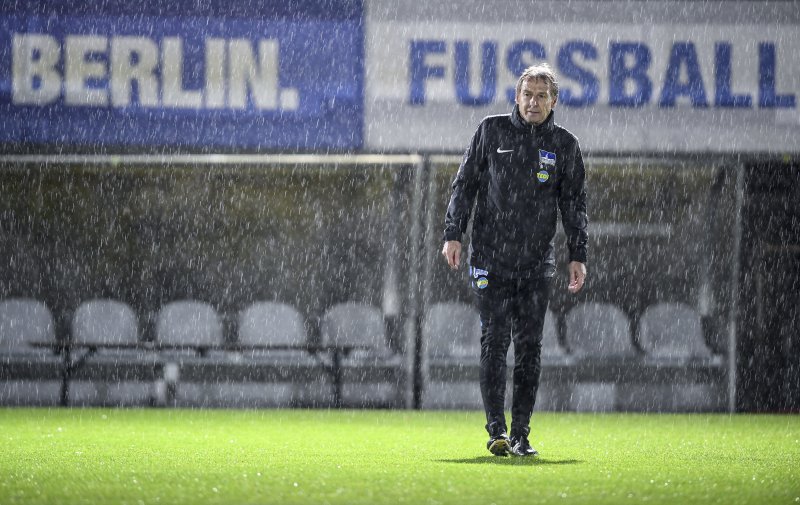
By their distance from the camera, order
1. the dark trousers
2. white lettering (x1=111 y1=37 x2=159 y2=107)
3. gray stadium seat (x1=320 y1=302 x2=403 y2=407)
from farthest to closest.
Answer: gray stadium seat (x1=320 y1=302 x2=403 y2=407)
white lettering (x1=111 y1=37 x2=159 y2=107)
the dark trousers

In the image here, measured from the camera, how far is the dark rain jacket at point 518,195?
5160 mm

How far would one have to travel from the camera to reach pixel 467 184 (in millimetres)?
5246

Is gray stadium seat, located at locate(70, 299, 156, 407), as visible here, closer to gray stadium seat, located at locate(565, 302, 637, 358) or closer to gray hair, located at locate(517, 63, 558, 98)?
gray stadium seat, located at locate(565, 302, 637, 358)

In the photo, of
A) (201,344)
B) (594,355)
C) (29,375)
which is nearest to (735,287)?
(594,355)

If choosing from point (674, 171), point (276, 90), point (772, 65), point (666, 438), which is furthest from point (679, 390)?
point (276, 90)

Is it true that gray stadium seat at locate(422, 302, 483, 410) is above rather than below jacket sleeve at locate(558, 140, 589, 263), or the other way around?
below

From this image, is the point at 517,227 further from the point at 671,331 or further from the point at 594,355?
the point at 671,331

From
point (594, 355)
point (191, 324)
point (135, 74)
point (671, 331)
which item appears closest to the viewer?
point (135, 74)

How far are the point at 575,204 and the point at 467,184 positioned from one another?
45cm

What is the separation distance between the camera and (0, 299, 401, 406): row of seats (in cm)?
964

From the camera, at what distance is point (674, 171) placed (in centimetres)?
1023

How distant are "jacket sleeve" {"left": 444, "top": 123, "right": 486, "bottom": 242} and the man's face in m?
0.21

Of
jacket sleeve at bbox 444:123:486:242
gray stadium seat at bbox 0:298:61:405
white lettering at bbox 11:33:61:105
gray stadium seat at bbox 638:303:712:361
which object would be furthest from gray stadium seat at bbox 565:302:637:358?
jacket sleeve at bbox 444:123:486:242

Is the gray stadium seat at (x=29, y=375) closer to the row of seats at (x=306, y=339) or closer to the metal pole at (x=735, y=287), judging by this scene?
the row of seats at (x=306, y=339)
